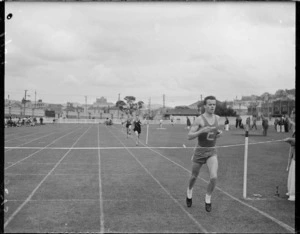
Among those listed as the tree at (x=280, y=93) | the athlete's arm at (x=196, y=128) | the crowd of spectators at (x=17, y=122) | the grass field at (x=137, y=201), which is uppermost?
the tree at (x=280, y=93)

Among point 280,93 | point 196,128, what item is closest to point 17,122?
point 196,128

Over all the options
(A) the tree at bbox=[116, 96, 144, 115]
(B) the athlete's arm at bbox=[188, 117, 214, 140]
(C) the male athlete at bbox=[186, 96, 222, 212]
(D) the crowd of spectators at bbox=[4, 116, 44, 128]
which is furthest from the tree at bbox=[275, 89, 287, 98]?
(D) the crowd of spectators at bbox=[4, 116, 44, 128]

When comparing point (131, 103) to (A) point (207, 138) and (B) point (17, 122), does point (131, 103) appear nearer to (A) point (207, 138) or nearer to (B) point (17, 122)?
(A) point (207, 138)

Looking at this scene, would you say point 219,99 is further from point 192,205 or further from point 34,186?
point 34,186

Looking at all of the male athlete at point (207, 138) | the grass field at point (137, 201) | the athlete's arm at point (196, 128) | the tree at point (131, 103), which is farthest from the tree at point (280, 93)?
the tree at point (131, 103)

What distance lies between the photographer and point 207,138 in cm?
532

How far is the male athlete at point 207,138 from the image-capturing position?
5.21m

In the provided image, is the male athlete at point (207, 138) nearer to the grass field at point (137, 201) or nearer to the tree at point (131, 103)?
the grass field at point (137, 201)

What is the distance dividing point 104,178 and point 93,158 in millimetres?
3843

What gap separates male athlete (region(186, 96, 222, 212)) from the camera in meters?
5.21

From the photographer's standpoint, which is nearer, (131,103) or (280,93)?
(280,93)

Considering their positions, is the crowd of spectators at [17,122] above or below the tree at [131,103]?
below

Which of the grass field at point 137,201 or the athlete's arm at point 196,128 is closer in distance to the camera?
the grass field at point 137,201

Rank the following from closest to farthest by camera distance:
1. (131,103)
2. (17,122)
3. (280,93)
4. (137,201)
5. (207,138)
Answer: (207,138), (280,93), (137,201), (131,103), (17,122)
